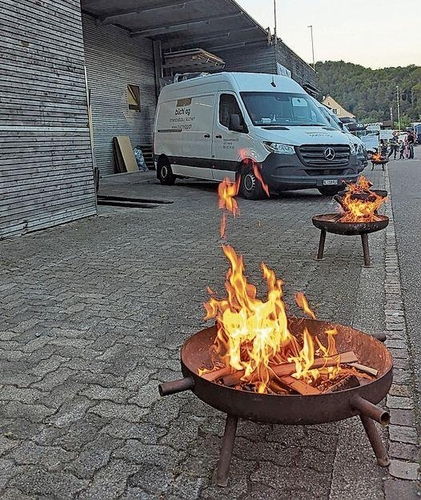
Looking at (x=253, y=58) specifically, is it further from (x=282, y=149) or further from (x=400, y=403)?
(x=400, y=403)

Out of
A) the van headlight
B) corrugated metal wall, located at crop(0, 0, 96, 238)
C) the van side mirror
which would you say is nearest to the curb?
corrugated metal wall, located at crop(0, 0, 96, 238)

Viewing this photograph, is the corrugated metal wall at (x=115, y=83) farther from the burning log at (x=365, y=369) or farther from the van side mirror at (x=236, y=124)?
the burning log at (x=365, y=369)

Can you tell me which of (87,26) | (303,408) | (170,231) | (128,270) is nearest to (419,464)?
(303,408)

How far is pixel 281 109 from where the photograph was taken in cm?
1275

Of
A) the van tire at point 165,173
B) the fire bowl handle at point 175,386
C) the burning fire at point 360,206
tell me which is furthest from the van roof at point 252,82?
the fire bowl handle at point 175,386

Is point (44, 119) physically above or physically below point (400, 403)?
above

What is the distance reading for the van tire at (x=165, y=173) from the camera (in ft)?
50.6

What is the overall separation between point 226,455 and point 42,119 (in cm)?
765

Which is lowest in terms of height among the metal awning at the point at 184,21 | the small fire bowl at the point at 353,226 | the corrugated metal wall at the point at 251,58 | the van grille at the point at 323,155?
the small fire bowl at the point at 353,226

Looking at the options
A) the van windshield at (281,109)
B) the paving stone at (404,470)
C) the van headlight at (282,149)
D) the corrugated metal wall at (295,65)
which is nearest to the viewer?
the paving stone at (404,470)

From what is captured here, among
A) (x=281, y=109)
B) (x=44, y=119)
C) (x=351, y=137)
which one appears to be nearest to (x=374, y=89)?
(x=351, y=137)

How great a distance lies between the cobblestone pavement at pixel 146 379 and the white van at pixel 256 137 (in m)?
4.31

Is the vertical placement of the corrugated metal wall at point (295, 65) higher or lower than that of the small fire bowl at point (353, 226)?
higher

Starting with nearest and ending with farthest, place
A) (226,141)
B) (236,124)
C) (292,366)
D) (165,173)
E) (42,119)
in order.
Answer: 1. (292,366)
2. (42,119)
3. (236,124)
4. (226,141)
5. (165,173)
